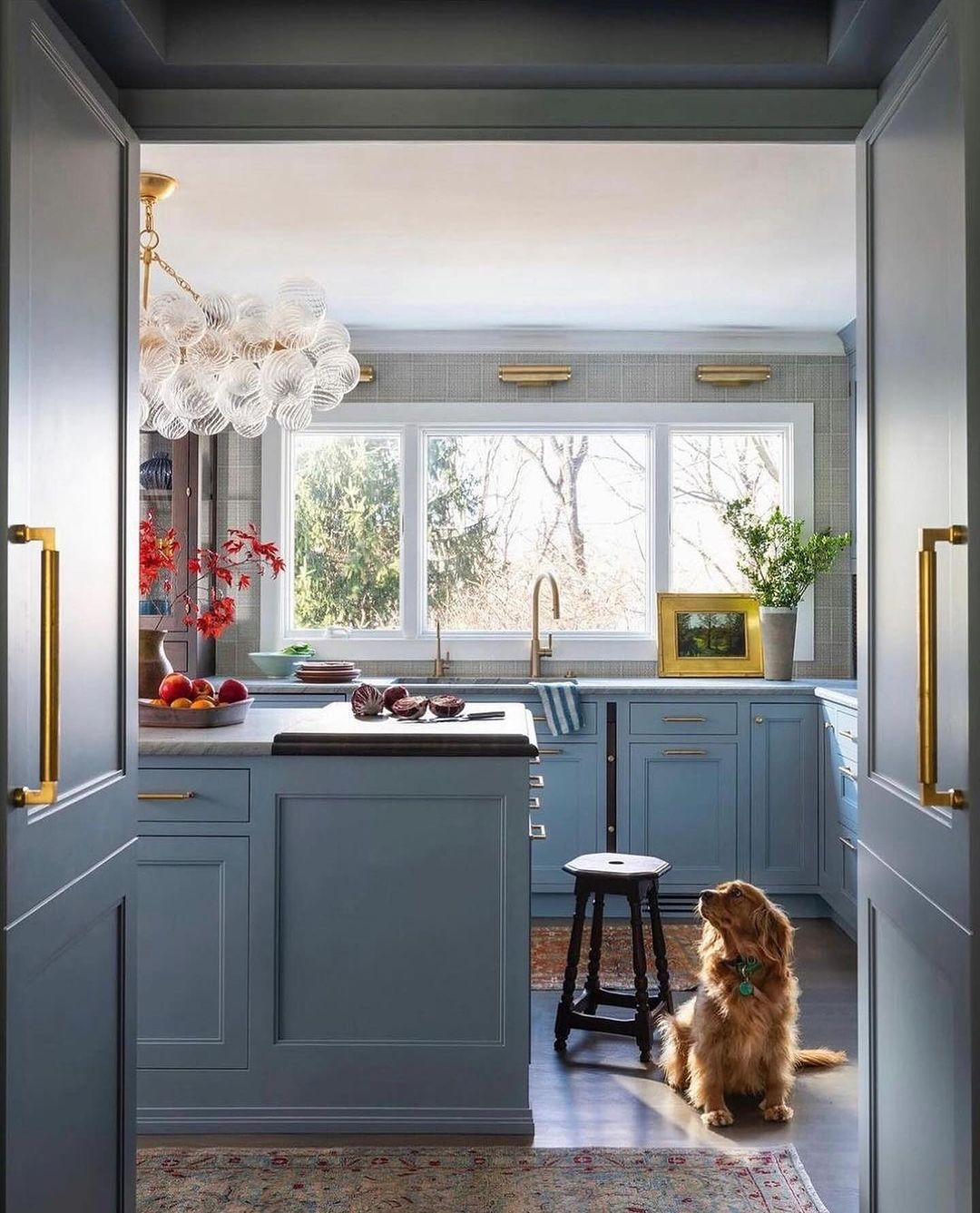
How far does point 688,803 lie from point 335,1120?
243cm

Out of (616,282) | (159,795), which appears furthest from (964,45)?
(616,282)

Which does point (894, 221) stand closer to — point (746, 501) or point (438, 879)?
point (438, 879)

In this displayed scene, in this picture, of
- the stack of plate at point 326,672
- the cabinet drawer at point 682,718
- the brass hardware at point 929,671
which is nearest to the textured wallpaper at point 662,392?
the stack of plate at point 326,672

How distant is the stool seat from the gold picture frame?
1930 millimetres

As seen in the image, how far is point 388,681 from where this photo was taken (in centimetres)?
516

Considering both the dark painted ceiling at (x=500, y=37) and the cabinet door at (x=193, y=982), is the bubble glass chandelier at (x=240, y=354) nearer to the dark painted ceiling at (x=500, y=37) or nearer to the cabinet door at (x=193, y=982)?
the dark painted ceiling at (x=500, y=37)

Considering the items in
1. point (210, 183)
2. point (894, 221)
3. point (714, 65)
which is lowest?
point (894, 221)

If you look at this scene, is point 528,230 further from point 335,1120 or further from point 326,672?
point 335,1120

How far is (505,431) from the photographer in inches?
221

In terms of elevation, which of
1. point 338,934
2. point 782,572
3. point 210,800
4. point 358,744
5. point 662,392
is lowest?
point 338,934

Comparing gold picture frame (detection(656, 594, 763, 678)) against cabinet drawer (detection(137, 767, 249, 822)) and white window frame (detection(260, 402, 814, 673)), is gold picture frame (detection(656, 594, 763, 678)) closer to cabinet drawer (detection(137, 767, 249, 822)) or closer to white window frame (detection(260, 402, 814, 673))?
white window frame (detection(260, 402, 814, 673))

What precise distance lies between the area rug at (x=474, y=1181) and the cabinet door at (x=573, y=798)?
2.13m

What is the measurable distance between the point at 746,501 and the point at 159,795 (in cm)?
342

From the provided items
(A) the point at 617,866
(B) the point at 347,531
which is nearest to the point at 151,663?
(A) the point at 617,866
